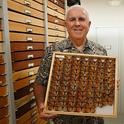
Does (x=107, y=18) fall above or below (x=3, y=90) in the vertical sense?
above

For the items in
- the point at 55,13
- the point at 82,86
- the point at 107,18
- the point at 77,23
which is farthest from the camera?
the point at 107,18

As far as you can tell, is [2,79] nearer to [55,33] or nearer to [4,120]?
[4,120]

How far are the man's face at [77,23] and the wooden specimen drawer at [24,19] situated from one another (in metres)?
0.49

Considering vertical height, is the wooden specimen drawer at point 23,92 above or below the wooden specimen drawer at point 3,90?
below

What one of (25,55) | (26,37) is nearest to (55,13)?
(26,37)

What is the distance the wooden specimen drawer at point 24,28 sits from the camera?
2154 mm

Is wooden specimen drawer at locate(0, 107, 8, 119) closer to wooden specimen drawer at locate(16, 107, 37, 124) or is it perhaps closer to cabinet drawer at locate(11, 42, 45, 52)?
wooden specimen drawer at locate(16, 107, 37, 124)

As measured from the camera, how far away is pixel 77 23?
6.29 feet

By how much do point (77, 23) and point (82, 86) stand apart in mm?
471

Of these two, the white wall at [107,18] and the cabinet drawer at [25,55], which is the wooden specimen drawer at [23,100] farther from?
the white wall at [107,18]

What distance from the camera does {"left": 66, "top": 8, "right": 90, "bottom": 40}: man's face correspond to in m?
1.93

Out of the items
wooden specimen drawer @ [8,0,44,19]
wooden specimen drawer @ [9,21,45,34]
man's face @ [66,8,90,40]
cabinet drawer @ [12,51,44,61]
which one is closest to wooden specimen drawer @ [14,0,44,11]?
wooden specimen drawer @ [8,0,44,19]

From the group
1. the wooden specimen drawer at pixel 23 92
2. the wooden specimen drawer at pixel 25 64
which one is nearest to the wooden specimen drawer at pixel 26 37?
the wooden specimen drawer at pixel 25 64

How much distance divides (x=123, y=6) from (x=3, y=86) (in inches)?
160
